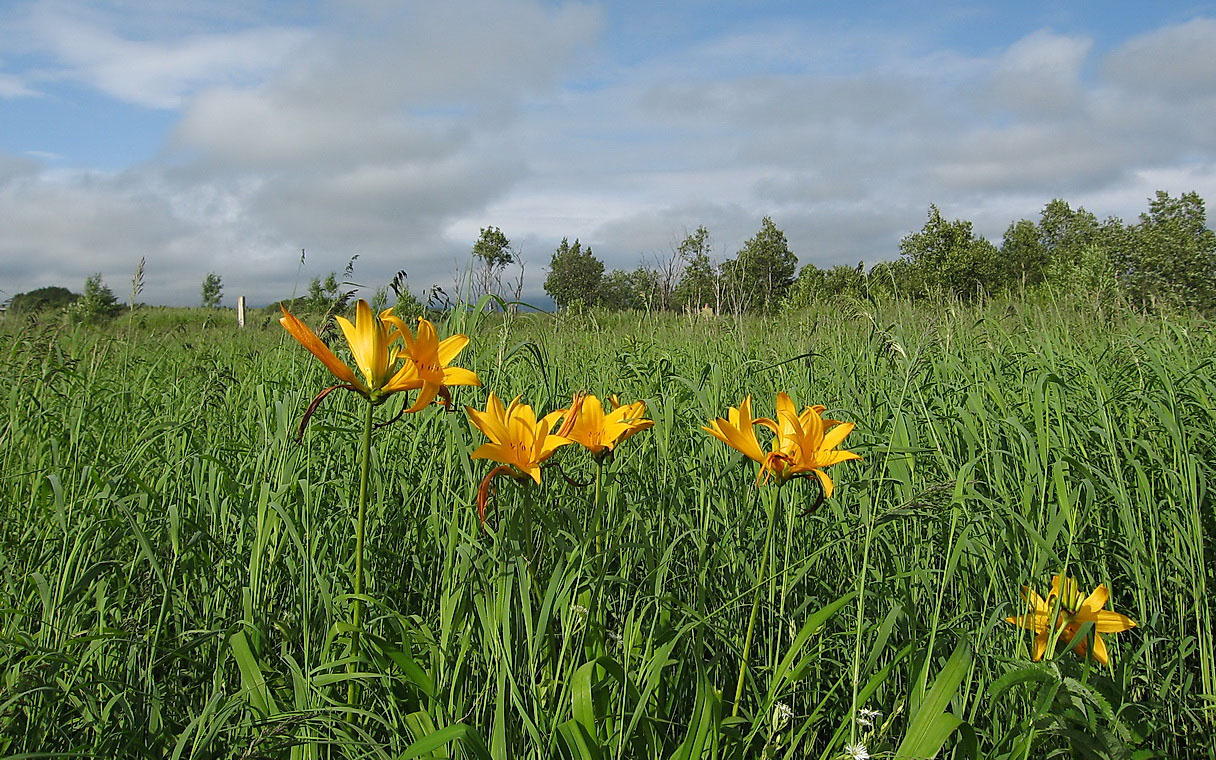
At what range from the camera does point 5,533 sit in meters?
1.65

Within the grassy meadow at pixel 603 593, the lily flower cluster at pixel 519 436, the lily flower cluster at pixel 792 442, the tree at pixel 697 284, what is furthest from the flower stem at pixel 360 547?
the tree at pixel 697 284

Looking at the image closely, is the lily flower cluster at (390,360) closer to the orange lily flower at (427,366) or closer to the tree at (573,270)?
the orange lily flower at (427,366)

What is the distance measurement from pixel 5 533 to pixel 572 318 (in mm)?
4262

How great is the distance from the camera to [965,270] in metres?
33.4

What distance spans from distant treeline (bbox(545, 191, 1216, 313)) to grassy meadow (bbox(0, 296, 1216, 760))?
1.16m

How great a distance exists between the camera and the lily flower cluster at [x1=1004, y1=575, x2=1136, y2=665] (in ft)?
3.99

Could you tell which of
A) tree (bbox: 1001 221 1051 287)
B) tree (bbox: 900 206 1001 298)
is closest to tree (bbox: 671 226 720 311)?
tree (bbox: 900 206 1001 298)

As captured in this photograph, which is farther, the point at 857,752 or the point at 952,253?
the point at 952,253

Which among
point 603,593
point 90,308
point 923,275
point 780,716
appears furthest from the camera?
point 923,275

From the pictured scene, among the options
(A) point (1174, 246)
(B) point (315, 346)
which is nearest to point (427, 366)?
(B) point (315, 346)

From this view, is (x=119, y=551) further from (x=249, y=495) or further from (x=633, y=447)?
(x=633, y=447)

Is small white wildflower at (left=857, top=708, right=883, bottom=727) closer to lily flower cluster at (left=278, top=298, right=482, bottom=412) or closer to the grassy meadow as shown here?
the grassy meadow

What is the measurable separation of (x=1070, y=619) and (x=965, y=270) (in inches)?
1436

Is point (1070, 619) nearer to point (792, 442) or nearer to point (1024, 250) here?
point (792, 442)
